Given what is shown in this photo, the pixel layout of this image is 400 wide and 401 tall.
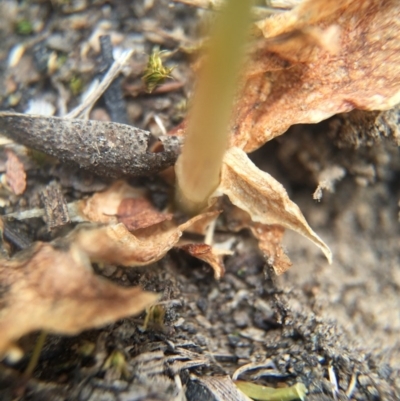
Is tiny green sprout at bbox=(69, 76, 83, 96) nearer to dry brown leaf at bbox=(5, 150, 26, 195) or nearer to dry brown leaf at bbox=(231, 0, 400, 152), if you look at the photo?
dry brown leaf at bbox=(5, 150, 26, 195)

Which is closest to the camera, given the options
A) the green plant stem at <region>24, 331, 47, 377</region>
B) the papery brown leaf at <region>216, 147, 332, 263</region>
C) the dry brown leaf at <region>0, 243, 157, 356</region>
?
the dry brown leaf at <region>0, 243, 157, 356</region>

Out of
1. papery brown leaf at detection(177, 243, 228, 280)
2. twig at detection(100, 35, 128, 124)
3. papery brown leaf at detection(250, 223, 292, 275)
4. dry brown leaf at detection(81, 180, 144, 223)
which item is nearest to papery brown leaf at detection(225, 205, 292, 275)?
papery brown leaf at detection(250, 223, 292, 275)

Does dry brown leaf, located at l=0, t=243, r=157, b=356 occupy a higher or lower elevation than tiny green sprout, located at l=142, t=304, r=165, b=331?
higher

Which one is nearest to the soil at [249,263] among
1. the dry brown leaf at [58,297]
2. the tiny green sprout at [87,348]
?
the tiny green sprout at [87,348]

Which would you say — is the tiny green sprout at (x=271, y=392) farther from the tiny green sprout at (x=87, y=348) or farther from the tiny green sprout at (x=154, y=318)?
the tiny green sprout at (x=87, y=348)

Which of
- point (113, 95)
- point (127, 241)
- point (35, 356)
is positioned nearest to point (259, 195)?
point (127, 241)

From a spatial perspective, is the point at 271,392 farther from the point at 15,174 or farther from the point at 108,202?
the point at 15,174

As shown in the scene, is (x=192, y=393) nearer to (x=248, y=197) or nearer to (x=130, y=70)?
(x=248, y=197)
